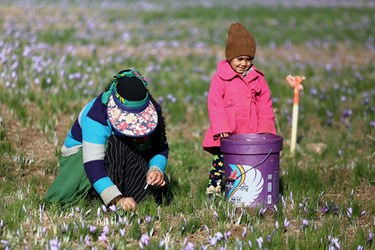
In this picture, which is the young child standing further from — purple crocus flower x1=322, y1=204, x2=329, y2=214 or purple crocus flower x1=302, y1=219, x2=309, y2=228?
purple crocus flower x1=302, y1=219, x2=309, y2=228

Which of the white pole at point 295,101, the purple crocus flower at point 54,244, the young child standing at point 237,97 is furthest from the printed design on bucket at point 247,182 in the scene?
the white pole at point 295,101

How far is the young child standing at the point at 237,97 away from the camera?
5395 mm

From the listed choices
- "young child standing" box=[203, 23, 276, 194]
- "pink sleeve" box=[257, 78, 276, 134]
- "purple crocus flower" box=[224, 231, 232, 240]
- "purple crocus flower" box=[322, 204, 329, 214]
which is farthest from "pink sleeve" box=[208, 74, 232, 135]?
"purple crocus flower" box=[224, 231, 232, 240]

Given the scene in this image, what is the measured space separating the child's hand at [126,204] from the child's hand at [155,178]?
269 millimetres

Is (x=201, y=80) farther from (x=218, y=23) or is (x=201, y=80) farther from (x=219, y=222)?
(x=218, y=23)

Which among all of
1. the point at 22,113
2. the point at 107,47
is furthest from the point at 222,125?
the point at 107,47

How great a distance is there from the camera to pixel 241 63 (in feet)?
18.0

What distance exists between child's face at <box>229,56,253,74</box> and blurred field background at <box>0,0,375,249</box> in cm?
109

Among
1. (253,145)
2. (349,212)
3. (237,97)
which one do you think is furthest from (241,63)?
(349,212)

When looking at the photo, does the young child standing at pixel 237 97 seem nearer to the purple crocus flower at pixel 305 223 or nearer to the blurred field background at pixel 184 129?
the blurred field background at pixel 184 129

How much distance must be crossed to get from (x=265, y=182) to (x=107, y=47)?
6.91 meters

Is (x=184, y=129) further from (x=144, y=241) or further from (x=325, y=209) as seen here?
(x=144, y=241)

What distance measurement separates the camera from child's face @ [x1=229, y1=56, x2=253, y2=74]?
5473 mm

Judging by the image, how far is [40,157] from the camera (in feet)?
20.7
